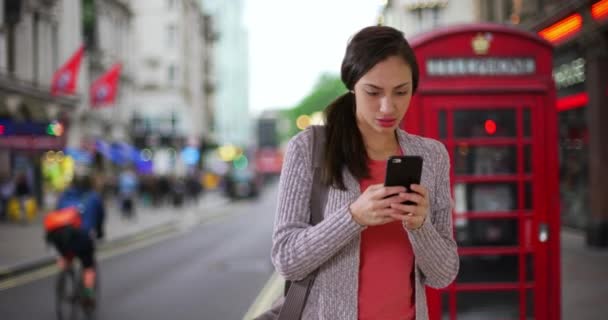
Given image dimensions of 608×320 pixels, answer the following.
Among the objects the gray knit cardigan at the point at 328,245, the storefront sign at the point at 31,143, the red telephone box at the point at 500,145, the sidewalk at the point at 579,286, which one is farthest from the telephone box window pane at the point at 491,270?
the storefront sign at the point at 31,143

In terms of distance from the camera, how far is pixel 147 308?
8984 mm

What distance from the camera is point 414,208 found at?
1.81 metres

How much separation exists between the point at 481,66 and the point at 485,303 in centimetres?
188

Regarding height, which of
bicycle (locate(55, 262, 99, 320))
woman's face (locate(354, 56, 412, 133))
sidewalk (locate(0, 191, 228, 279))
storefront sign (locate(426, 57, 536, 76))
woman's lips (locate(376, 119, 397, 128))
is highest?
storefront sign (locate(426, 57, 536, 76))

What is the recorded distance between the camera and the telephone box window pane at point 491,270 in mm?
5469

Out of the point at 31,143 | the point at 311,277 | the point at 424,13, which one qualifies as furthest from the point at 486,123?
the point at 424,13

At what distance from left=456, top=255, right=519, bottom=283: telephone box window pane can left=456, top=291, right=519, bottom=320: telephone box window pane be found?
102mm

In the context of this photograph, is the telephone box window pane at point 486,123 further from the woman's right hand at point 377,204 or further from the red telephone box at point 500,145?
the woman's right hand at point 377,204

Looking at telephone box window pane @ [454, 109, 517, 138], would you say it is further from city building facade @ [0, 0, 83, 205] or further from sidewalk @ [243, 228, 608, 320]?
city building facade @ [0, 0, 83, 205]

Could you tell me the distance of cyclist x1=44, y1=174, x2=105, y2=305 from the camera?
759 cm

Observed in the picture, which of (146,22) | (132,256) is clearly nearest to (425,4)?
(132,256)

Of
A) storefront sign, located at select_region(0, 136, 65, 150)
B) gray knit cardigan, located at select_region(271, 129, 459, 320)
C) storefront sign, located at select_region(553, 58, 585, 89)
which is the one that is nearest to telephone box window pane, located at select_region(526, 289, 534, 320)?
gray knit cardigan, located at select_region(271, 129, 459, 320)

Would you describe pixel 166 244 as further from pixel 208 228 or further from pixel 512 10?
pixel 512 10

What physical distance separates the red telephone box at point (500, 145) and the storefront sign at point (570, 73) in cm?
911
